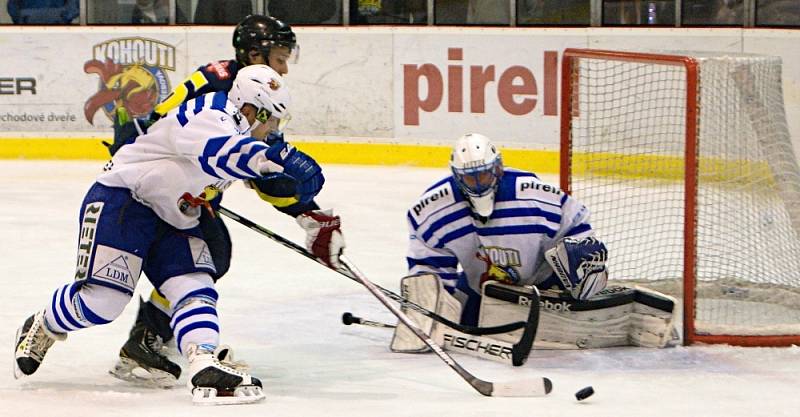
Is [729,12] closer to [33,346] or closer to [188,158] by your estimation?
[188,158]

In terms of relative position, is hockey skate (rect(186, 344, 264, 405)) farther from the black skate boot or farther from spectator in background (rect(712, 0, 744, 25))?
spectator in background (rect(712, 0, 744, 25))

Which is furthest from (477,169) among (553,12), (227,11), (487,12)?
(227,11)

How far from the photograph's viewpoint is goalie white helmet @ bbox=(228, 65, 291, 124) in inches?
136

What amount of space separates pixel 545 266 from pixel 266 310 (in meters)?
1.05

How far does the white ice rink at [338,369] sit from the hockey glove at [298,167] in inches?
21.0

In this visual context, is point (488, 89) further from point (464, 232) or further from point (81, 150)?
point (464, 232)

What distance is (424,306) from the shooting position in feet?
13.3

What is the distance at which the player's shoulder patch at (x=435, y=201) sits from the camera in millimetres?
4109

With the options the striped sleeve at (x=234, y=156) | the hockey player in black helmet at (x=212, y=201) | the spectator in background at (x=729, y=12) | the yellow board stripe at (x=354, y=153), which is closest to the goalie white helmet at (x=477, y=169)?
the hockey player in black helmet at (x=212, y=201)

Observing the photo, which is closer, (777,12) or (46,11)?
(777,12)

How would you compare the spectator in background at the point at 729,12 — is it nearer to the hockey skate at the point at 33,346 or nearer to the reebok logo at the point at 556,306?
the reebok logo at the point at 556,306

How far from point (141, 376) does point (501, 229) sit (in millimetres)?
1106

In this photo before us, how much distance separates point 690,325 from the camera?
4082 mm

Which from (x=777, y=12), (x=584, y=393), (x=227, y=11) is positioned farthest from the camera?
(x=227, y=11)
